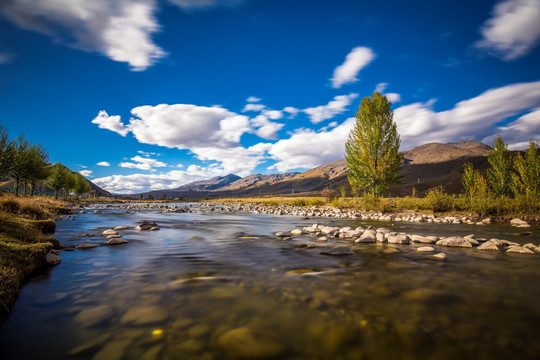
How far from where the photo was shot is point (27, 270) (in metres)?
5.27

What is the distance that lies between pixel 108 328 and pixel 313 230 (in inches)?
409

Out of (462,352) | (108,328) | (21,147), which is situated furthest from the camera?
(21,147)

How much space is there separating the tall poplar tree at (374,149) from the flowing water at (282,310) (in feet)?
71.1

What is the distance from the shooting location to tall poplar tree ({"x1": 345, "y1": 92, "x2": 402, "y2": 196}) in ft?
90.5

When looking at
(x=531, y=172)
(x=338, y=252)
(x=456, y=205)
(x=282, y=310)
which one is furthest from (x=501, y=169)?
(x=282, y=310)

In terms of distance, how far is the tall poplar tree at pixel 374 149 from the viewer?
27.6 metres

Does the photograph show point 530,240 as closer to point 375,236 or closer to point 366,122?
point 375,236

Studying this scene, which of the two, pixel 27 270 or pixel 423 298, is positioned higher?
pixel 27 270

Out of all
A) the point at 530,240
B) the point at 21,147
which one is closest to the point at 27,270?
the point at 530,240

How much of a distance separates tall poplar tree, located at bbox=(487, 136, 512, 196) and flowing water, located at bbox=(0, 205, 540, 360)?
74.5 feet

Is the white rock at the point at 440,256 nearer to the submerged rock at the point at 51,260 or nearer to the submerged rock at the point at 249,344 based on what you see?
the submerged rock at the point at 249,344

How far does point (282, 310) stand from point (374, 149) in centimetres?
2763

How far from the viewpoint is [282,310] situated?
3752 millimetres

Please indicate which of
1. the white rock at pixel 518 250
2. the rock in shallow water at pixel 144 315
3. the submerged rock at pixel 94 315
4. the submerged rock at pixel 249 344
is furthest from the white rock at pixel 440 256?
the submerged rock at pixel 94 315
